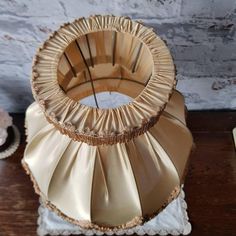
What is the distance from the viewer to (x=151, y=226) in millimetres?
676

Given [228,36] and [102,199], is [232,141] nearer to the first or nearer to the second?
[228,36]

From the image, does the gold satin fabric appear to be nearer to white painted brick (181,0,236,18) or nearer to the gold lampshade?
the gold lampshade

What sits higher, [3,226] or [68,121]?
[68,121]

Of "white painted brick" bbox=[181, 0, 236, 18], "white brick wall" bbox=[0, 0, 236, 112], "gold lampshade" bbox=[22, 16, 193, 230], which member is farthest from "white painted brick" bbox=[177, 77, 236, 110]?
"gold lampshade" bbox=[22, 16, 193, 230]

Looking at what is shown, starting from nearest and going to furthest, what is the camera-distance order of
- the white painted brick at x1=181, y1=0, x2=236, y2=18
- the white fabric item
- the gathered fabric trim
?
1. the gathered fabric trim
2. the white painted brick at x1=181, y1=0, x2=236, y2=18
3. the white fabric item

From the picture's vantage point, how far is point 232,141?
76 centimetres

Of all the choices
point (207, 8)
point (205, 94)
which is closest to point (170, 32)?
point (207, 8)

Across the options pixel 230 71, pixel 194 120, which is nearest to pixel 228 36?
pixel 230 71

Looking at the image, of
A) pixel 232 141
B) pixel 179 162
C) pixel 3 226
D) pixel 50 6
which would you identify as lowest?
pixel 3 226

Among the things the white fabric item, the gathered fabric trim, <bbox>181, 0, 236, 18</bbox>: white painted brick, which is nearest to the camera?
the gathered fabric trim

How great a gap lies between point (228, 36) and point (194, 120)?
0.20m

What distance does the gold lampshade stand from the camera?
40 centimetres

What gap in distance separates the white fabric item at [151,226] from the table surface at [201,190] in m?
0.01

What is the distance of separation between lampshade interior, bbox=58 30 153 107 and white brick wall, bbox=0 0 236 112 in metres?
0.11
